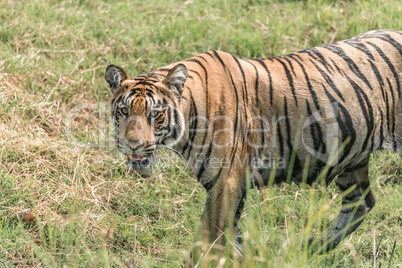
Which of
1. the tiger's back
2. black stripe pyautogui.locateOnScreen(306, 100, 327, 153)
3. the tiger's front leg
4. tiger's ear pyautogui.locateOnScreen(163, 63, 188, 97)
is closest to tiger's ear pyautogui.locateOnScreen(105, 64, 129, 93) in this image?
tiger's ear pyautogui.locateOnScreen(163, 63, 188, 97)

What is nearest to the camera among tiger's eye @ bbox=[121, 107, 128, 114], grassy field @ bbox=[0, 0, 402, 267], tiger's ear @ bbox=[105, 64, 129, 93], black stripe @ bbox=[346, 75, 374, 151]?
tiger's eye @ bbox=[121, 107, 128, 114]

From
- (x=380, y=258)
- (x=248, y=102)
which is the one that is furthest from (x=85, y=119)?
(x=380, y=258)

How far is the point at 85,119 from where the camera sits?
528 cm

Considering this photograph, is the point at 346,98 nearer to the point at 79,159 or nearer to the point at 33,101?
the point at 79,159

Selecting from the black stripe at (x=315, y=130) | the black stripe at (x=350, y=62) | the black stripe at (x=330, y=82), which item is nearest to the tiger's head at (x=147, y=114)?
the black stripe at (x=315, y=130)

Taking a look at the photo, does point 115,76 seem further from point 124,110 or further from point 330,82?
point 330,82

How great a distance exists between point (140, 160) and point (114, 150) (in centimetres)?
155

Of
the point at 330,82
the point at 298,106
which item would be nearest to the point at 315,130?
the point at 298,106

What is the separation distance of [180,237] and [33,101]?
2090mm

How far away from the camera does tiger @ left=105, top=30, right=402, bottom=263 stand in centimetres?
341

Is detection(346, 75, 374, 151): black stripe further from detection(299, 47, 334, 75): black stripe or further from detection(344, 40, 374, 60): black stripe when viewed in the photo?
detection(344, 40, 374, 60): black stripe

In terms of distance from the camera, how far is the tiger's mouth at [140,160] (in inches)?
132

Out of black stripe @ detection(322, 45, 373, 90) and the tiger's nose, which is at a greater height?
black stripe @ detection(322, 45, 373, 90)

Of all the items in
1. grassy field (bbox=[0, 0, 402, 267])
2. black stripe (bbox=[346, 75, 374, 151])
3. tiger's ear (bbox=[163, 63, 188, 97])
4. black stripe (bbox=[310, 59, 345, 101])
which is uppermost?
tiger's ear (bbox=[163, 63, 188, 97])
